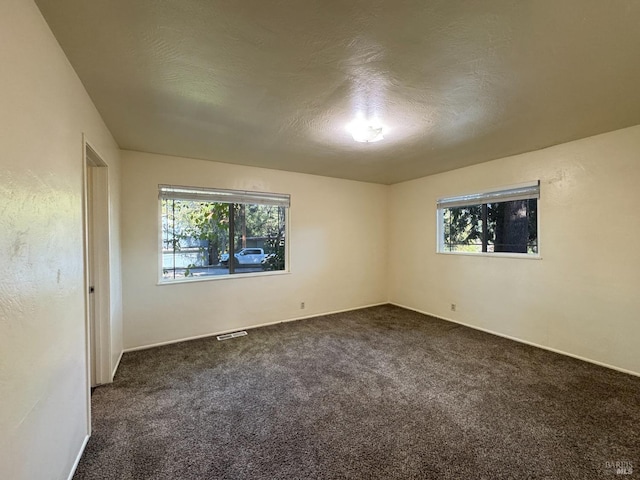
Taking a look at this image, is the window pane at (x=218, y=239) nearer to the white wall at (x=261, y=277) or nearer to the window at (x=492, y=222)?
→ the white wall at (x=261, y=277)

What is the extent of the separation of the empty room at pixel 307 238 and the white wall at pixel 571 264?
0.02 metres

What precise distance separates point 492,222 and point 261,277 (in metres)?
3.46

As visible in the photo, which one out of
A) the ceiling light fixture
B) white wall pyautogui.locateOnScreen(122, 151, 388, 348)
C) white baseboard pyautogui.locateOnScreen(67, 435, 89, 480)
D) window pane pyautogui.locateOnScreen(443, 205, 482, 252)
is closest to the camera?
white baseboard pyautogui.locateOnScreen(67, 435, 89, 480)

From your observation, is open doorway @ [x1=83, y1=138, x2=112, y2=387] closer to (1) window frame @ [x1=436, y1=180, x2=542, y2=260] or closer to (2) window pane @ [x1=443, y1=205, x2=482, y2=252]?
(1) window frame @ [x1=436, y1=180, x2=542, y2=260]

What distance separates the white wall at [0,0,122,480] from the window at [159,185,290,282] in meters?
1.81

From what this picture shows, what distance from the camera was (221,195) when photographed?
12.6 feet

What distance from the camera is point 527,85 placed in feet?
6.24

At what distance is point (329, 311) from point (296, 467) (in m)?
3.18

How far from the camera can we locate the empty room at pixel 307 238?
1308mm

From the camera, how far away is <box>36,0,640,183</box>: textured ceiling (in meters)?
1.29

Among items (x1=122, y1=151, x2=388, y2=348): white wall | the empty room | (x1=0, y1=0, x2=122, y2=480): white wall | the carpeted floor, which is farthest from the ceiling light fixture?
the carpeted floor

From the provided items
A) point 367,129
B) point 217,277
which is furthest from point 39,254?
point 217,277

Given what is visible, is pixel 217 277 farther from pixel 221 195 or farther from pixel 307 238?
pixel 307 238

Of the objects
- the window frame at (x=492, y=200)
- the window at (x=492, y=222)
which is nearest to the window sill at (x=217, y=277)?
the window frame at (x=492, y=200)
